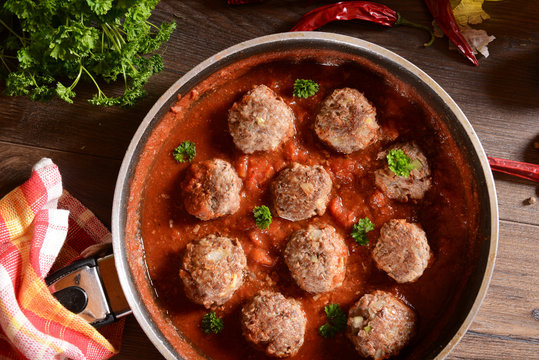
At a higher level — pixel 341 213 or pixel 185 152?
pixel 185 152

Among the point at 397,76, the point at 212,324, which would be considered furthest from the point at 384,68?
the point at 212,324

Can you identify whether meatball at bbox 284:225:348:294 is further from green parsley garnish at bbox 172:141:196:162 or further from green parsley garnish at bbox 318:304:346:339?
green parsley garnish at bbox 172:141:196:162

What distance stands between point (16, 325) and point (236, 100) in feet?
7.43

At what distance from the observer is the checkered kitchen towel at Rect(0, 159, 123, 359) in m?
3.52

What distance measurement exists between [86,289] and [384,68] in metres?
2.62

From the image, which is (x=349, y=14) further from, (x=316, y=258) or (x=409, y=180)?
(x=316, y=258)

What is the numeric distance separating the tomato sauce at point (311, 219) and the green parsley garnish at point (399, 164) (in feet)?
0.49

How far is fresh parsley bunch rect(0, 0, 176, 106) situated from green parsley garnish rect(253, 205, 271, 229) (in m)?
1.19

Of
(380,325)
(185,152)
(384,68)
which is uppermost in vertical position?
(384,68)

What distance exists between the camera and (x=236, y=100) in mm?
3791

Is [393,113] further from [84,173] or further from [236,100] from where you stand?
[84,173]

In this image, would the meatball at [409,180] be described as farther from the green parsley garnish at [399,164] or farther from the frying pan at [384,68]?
the frying pan at [384,68]

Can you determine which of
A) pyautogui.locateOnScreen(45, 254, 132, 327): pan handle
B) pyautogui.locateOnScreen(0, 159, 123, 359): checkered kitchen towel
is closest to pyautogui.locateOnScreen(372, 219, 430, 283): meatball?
pyautogui.locateOnScreen(45, 254, 132, 327): pan handle

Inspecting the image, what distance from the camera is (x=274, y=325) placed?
351 centimetres
